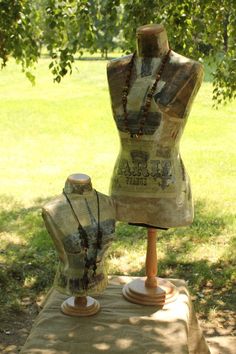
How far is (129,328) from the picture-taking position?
2.57 m

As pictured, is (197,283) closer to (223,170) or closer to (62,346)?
(62,346)

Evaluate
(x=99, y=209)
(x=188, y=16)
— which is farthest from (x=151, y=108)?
(x=188, y=16)

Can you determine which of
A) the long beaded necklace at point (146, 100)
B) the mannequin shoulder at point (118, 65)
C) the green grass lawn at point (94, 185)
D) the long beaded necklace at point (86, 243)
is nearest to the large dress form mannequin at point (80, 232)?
the long beaded necklace at point (86, 243)

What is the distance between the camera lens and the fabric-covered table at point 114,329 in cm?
241

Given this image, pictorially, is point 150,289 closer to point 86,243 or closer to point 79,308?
point 79,308

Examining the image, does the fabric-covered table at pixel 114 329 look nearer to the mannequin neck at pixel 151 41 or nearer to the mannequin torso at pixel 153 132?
the mannequin torso at pixel 153 132

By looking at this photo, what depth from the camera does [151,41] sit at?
2.60m

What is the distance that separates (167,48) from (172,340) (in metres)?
1.34

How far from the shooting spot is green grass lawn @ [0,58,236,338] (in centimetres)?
461

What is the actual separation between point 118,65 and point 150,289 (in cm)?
113

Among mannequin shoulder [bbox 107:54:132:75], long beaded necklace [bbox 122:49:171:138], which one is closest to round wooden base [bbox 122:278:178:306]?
long beaded necklace [bbox 122:49:171:138]

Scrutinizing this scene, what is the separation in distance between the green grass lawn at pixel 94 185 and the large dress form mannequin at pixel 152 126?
170cm

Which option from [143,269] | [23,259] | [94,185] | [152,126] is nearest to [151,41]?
[152,126]

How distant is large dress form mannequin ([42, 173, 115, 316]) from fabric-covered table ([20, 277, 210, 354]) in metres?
0.21
